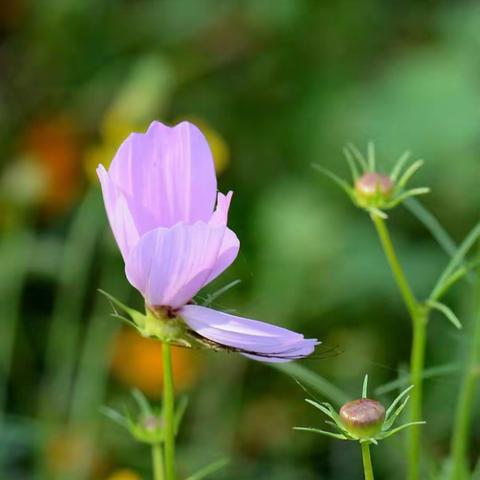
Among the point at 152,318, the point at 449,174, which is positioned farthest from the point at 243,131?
the point at 152,318

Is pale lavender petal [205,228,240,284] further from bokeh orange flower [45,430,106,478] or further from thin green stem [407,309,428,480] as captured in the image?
bokeh orange flower [45,430,106,478]

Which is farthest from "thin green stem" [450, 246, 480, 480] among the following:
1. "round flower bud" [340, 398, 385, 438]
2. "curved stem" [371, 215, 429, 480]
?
"round flower bud" [340, 398, 385, 438]

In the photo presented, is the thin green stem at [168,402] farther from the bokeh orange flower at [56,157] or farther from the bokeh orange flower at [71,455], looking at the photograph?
the bokeh orange flower at [56,157]

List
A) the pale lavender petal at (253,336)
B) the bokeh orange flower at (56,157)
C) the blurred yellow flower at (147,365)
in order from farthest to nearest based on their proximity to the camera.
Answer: the bokeh orange flower at (56,157)
the blurred yellow flower at (147,365)
the pale lavender petal at (253,336)

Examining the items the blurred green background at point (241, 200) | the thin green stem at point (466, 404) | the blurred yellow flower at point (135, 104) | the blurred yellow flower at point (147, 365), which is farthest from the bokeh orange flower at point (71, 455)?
the thin green stem at point (466, 404)

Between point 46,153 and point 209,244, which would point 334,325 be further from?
point 209,244
